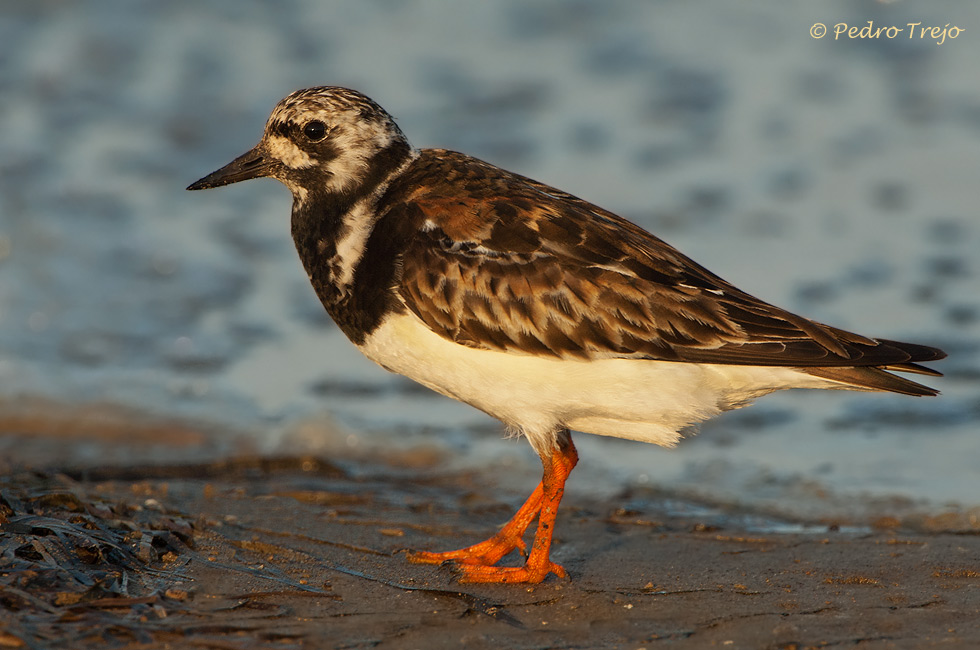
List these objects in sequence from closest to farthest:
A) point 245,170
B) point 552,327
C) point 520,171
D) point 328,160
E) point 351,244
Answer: point 552,327 < point 351,244 < point 328,160 < point 245,170 < point 520,171

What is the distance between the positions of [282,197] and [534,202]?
5950 millimetres

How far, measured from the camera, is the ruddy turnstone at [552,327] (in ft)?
15.1

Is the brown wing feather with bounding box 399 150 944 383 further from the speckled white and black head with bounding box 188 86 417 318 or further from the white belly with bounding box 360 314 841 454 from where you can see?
the speckled white and black head with bounding box 188 86 417 318

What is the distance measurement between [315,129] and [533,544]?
2.09 meters

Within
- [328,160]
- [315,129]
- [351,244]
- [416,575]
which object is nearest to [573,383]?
[416,575]

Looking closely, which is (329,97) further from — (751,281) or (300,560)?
(751,281)

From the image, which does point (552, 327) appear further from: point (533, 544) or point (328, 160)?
point (328, 160)

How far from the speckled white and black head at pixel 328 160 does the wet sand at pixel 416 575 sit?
1189 millimetres

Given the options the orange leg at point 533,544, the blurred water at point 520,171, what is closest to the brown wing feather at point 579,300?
the orange leg at point 533,544

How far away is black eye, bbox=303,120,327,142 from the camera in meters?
5.13

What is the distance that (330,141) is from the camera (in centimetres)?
512

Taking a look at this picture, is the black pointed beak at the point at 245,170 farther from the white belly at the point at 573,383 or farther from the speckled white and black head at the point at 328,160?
the white belly at the point at 573,383

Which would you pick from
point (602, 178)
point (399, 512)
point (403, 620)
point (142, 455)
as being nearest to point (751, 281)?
point (602, 178)

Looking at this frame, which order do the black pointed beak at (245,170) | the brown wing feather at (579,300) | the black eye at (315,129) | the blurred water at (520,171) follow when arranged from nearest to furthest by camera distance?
the brown wing feather at (579,300)
the black eye at (315,129)
the black pointed beak at (245,170)
the blurred water at (520,171)
